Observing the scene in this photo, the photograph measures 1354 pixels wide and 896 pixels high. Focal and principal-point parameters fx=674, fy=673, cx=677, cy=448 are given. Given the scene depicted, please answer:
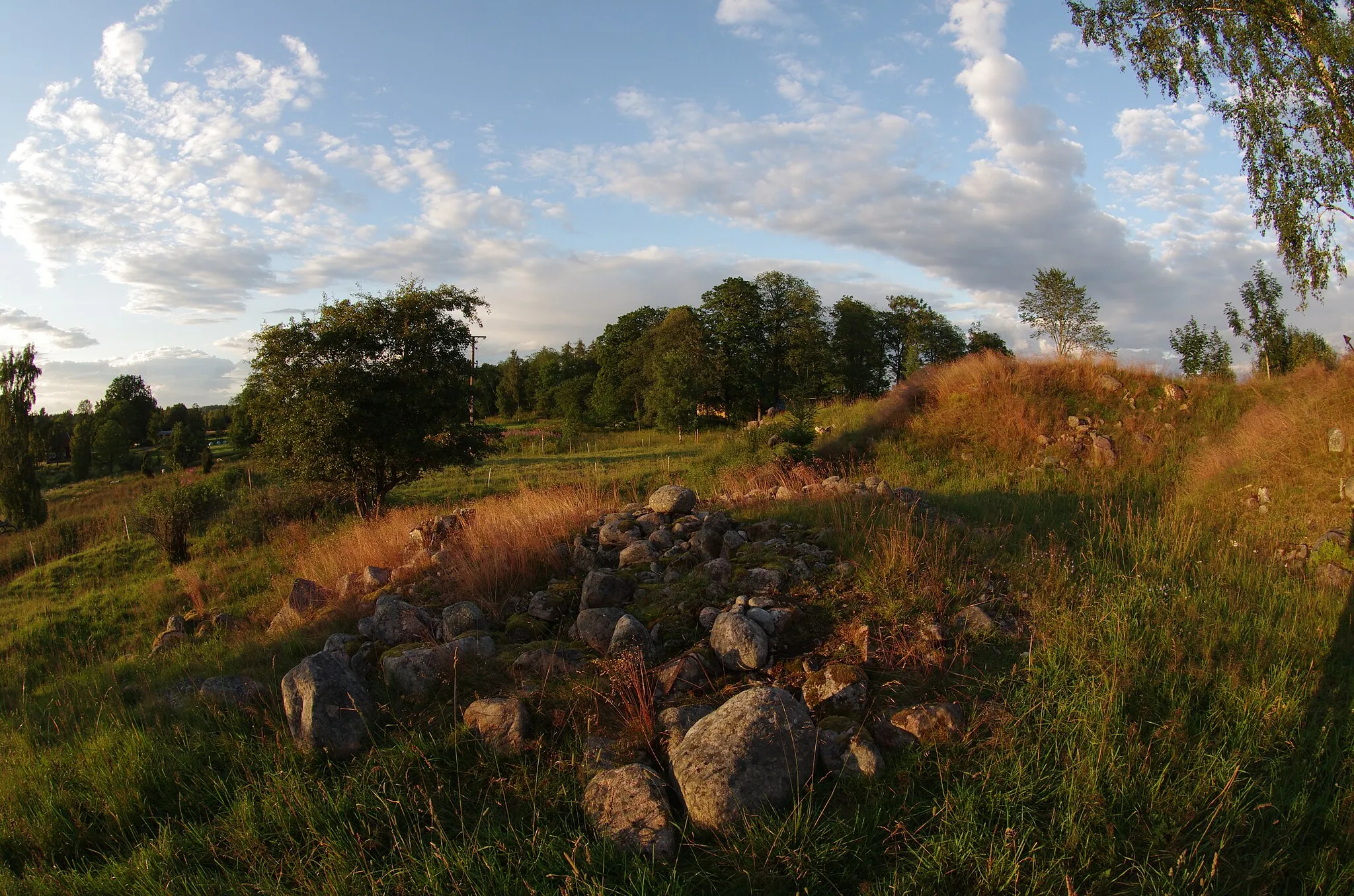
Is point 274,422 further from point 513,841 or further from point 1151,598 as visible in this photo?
point 1151,598

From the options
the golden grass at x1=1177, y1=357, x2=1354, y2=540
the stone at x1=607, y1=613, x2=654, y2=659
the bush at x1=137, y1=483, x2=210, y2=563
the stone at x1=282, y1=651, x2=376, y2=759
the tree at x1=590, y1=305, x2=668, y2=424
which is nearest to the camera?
the stone at x1=282, y1=651, x2=376, y2=759

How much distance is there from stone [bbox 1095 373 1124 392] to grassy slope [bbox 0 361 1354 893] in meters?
10.3

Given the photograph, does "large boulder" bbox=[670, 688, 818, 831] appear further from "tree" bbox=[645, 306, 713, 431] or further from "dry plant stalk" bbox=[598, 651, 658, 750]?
"tree" bbox=[645, 306, 713, 431]

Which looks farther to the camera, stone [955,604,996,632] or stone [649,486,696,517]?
stone [649,486,696,517]

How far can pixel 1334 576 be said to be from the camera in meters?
7.02

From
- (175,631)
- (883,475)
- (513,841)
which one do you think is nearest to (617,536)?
(513,841)

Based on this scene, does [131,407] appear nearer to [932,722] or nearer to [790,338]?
[790,338]

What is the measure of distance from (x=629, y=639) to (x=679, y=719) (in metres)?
1.09

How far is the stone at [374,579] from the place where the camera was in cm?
769

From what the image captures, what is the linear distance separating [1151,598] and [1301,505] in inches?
270

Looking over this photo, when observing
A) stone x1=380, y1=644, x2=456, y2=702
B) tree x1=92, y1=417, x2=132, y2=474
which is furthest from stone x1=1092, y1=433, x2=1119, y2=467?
tree x1=92, y1=417, x2=132, y2=474

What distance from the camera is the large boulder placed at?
131 inches

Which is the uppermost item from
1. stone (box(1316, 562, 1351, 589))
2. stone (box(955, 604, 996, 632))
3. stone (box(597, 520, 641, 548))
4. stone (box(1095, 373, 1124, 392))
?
stone (box(1095, 373, 1124, 392))

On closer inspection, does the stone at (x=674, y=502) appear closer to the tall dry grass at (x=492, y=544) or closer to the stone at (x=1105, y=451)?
the tall dry grass at (x=492, y=544)
